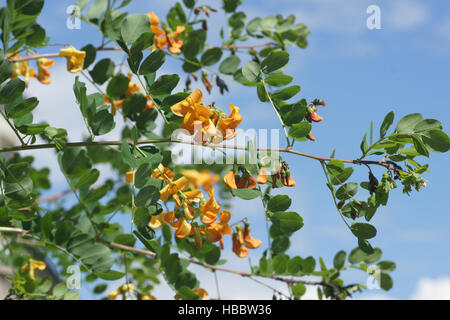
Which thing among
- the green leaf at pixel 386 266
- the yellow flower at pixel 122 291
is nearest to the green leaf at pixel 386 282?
the green leaf at pixel 386 266

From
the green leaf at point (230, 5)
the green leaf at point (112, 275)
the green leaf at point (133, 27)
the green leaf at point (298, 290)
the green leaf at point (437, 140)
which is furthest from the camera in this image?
the green leaf at point (230, 5)

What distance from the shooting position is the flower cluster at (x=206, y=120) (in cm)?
112

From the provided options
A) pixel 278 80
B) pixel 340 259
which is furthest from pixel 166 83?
pixel 340 259

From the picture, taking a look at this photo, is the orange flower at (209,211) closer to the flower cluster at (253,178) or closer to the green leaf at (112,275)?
the flower cluster at (253,178)

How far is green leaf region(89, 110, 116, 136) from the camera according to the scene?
4.11ft

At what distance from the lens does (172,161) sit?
1334 mm

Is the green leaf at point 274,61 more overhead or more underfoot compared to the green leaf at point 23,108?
more overhead

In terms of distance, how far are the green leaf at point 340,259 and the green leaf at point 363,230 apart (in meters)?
0.54

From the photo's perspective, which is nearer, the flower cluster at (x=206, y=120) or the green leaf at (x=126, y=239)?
the flower cluster at (x=206, y=120)

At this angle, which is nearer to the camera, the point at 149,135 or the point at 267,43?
the point at 149,135
